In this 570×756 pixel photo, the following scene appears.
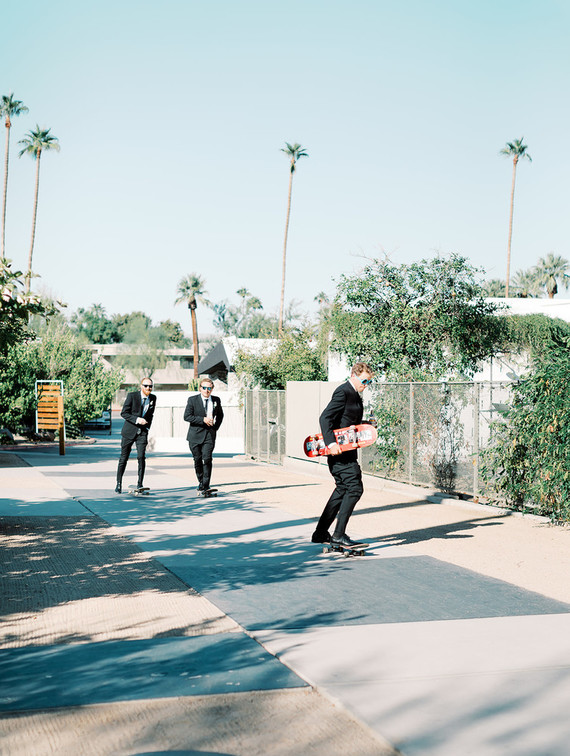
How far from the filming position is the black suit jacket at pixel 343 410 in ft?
30.3

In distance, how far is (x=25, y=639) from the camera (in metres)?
6.02

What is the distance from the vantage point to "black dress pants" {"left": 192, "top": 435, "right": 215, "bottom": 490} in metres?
14.2

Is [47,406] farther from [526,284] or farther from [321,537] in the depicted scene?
[526,284]

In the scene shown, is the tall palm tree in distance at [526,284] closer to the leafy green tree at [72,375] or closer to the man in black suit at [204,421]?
the leafy green tree at [72,375]

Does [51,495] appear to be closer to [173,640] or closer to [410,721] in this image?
[173,640]

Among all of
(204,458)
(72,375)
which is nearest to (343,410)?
(204,458)

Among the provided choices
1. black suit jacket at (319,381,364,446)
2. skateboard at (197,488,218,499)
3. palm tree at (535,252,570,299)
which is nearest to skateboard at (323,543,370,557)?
black suit jacket at (319,381,364,446)

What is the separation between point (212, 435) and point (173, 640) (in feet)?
27.8

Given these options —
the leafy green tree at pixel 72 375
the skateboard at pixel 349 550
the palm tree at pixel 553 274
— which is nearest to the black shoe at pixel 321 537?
the skateboard at pixel 349 550

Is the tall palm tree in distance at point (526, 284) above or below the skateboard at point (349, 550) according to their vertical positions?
above

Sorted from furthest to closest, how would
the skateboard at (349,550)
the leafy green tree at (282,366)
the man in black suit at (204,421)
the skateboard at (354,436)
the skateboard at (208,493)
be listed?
1. the leafy green tree at (282,366)
2. the skateboard at (208,493)
3. the man in black suit at (204,421)
4. the skateboard at (349,550)
5. the skateboard at (354,436)

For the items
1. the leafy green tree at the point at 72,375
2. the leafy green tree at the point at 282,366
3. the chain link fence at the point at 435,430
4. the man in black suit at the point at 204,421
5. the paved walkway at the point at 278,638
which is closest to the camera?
the paved walkway at the point at 278,638

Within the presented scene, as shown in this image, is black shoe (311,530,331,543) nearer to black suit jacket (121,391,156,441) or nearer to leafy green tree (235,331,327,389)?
black suit jacket (121,391,156,441)

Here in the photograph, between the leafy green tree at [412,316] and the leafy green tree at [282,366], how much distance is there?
467cm
